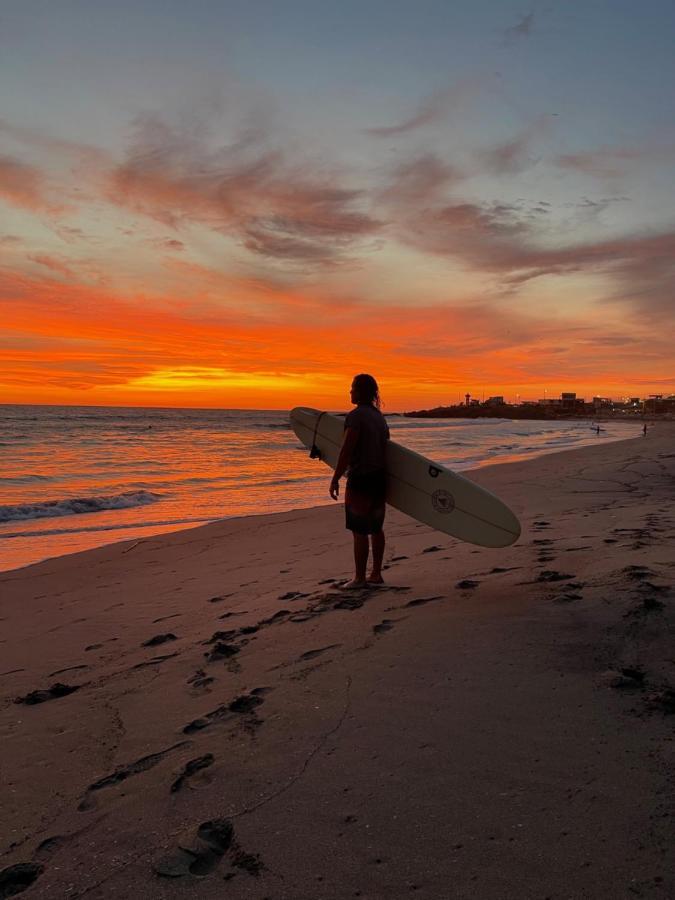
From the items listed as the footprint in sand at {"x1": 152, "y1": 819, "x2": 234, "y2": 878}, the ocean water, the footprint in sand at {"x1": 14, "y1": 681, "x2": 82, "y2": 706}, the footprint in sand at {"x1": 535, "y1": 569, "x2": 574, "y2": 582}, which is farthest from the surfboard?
the ocean water

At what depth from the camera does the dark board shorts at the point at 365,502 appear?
17.4 feet

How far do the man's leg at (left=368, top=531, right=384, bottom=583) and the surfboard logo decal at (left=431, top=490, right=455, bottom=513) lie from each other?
0.81 metres

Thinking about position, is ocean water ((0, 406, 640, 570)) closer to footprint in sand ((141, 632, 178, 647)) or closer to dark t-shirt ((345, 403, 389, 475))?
footprint in sand ((141, 632, 178, 647))

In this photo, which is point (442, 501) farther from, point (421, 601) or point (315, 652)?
point (315, 652)

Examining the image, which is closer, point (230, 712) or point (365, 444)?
point (230, 712)

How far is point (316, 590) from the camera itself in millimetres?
5215

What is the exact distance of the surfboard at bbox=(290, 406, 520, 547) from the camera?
18.0 ft

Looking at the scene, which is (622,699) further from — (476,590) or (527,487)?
(527,487)

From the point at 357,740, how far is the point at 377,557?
2735mm

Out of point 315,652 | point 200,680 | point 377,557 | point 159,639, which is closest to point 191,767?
point 200,680

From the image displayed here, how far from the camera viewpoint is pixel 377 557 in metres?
5.27

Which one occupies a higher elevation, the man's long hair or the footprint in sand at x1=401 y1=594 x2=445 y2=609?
the man's long hair

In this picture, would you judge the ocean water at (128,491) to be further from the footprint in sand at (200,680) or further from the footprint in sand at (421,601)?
the footprint in sand at (421,601)

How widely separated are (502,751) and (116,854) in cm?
143
